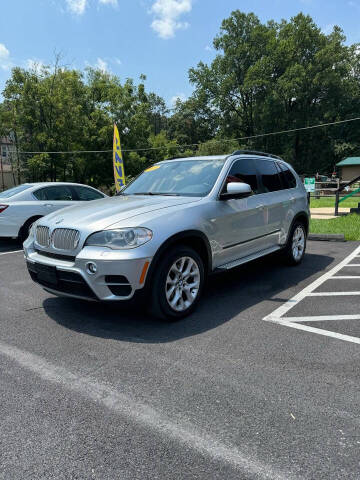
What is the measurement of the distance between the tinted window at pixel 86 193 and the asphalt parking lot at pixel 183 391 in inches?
201

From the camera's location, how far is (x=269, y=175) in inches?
224

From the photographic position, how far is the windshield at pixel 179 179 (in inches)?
182

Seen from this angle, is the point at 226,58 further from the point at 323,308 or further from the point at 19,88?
the point at 323,308

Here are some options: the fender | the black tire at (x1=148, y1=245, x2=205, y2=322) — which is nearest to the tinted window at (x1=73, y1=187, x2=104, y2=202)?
the fender

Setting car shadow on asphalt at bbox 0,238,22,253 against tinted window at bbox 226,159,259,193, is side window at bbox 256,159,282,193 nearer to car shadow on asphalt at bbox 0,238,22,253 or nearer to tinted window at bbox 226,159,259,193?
tinted window at bbox 226,159,259,193

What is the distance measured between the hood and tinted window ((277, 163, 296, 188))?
2316 mm

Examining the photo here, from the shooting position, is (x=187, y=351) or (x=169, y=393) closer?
(x=169, y=393)

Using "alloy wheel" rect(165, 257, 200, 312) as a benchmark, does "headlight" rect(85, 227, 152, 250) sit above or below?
above

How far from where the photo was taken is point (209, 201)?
433 centimetres

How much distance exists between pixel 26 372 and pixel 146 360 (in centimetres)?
92

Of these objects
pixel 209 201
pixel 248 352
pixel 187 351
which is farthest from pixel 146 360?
pixel 209 201

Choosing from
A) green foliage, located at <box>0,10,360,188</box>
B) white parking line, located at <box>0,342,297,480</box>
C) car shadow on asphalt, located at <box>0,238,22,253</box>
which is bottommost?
white parking line, located at <box>0,342,297,480</box>

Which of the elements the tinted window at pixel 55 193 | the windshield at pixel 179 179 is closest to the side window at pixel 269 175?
the windshield at pixel 179 179

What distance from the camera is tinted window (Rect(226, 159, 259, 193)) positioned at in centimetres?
484
